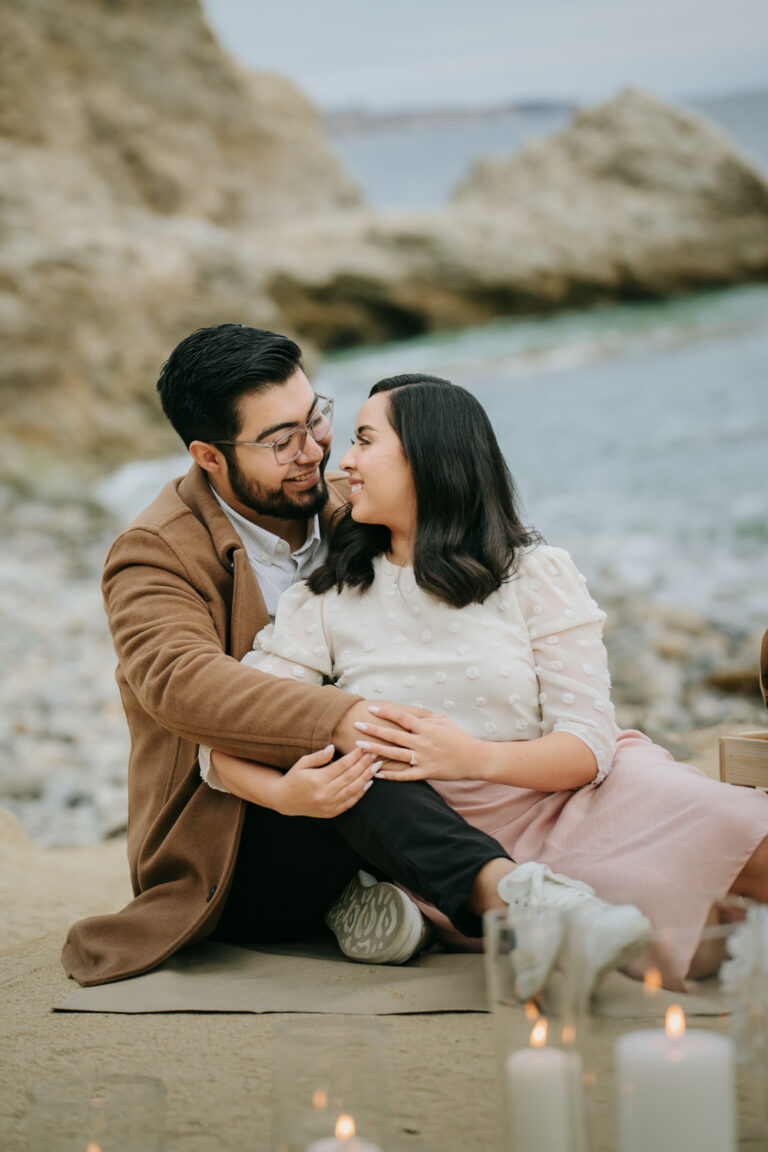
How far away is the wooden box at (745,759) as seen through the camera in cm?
252

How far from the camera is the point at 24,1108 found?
1922 millimetres

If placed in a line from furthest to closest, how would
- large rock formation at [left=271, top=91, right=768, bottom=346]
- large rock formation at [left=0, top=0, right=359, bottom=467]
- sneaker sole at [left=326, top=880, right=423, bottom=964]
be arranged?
1. large rock formation at [left=271, top=91, right=768, bottom=346]
2. large rock formation at [left=0, top=0, right=359, bottom=467]
3. sneaker sole at [left=326, top=880, right=423, bottom=964]

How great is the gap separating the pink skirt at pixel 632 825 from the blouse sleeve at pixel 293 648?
35 centimetres

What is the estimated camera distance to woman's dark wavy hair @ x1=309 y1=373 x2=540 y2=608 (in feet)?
8.30

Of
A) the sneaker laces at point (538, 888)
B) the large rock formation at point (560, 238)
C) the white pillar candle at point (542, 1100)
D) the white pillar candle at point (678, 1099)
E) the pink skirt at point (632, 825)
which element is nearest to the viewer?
the white pillar candle at point (678, 1099)

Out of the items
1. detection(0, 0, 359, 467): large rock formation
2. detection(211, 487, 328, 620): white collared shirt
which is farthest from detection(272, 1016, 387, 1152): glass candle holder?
detection(0, 0, 359, 467): large rock formation

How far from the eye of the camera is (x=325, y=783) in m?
2.31

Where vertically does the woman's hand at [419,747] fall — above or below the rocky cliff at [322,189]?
below

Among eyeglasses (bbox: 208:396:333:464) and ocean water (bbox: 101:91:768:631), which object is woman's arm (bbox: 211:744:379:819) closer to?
eyeglasses (bbox: 208:396:333:464)

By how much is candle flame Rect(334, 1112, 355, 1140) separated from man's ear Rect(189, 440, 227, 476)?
1704 mm

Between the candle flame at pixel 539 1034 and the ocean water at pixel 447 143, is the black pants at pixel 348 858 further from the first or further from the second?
the ocean water at pixel 447 143

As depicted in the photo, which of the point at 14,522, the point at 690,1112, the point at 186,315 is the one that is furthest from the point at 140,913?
the point at 186,315

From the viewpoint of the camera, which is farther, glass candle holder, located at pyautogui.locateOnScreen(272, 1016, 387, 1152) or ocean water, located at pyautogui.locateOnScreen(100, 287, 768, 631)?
ocean water, located at pyautogui.locateOnScreen(100, 287, 768, 631)

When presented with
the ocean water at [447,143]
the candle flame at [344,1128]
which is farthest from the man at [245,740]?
the ocean water at [447,143]
